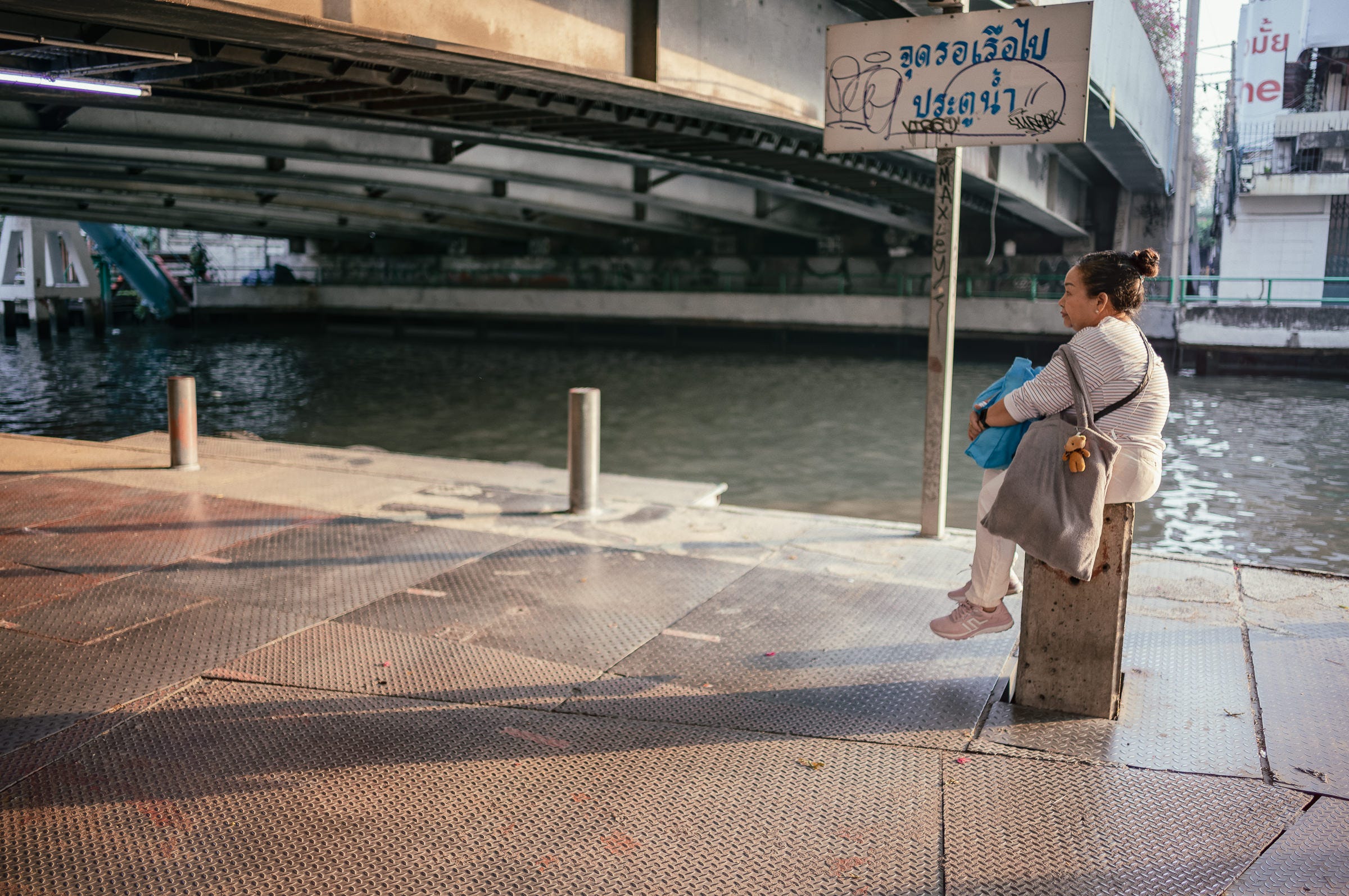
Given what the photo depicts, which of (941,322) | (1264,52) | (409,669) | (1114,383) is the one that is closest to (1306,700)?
(1114,383)

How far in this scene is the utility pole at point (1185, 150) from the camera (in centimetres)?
2675

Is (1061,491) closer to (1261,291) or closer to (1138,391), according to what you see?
(1138,391)

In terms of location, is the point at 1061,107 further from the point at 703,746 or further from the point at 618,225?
the point at 618,225

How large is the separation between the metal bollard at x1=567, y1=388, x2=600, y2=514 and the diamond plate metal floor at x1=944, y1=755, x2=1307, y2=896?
4609mm

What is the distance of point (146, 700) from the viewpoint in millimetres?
4555

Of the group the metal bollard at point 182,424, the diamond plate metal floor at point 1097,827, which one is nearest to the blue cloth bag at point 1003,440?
the diamond plate metal floor at point 1097,827

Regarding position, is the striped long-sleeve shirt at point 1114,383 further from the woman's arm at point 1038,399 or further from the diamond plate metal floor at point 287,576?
the diamond plate metal floor at point 287,576

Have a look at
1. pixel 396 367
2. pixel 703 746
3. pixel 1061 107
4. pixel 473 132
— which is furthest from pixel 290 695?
pixel 396 367

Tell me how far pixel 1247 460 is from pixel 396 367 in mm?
21031

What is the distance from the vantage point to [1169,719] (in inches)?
177

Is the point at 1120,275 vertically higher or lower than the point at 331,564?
higher

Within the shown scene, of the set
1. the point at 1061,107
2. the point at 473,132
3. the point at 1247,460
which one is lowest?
the point at 1247,460

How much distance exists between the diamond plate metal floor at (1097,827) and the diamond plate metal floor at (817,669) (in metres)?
0.43

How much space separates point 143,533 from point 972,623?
18.9ft
